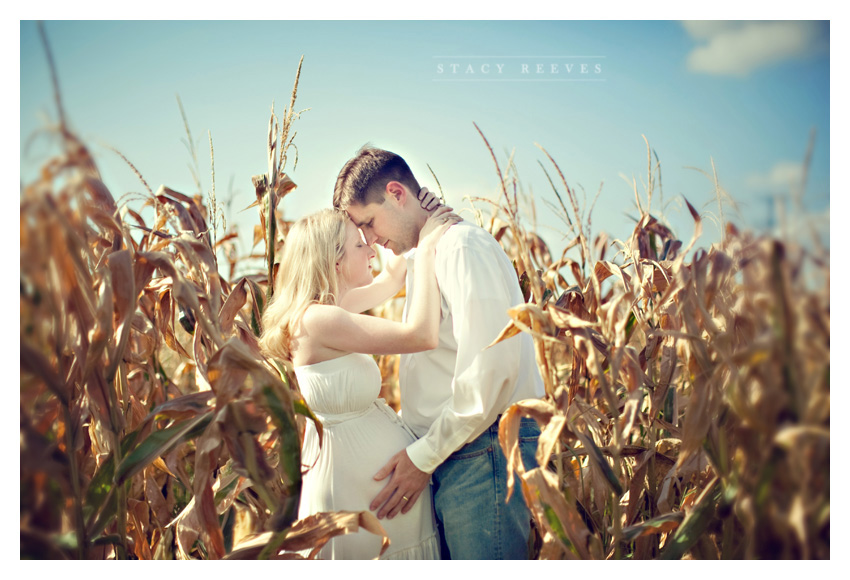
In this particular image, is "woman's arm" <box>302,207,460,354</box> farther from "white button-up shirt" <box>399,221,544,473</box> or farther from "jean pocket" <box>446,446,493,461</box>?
"jean pocket" <box>446,446,493,461</box>

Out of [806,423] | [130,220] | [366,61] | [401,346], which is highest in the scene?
[366,61]

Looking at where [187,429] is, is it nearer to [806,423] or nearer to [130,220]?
[130,220]

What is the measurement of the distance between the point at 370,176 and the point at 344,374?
24.0 inches

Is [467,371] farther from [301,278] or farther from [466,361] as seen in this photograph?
[301,278]

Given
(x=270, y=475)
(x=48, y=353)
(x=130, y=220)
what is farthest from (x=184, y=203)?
(x=270, y=475)

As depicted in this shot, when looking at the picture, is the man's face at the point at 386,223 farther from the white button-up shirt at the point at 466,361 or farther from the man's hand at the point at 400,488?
the man's hand at the point at 400,488

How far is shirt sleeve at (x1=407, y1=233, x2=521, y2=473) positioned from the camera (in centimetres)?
150

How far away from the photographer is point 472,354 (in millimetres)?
1515

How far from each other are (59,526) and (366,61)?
145 cm

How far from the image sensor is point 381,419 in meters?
1.66

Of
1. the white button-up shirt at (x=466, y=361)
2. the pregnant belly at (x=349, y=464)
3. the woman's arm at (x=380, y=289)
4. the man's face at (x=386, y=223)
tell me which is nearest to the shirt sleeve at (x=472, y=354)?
the white button-up shirt at (x=466, y=361)

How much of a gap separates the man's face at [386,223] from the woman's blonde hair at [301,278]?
3.3 inches

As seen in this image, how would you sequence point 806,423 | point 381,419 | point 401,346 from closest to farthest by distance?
point 806,423, point 401,346, point 381,419

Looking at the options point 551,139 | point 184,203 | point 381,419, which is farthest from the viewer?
point 551,139
